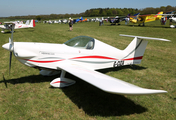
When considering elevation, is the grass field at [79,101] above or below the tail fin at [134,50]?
below

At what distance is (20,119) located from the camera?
306 cm

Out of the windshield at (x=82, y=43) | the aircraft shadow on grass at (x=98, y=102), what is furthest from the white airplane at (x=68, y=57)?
the aircraft shadow on grass at (x=98, y=102)

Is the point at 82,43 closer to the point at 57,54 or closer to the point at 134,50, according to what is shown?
the point at 57,54

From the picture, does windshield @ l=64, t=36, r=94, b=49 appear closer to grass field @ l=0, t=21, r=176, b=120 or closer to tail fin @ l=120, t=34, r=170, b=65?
grass field @ l=0, t=21, r=176, b=120

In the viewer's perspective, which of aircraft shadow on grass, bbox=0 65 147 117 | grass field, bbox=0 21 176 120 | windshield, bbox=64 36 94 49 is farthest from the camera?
windshield, bbox=64 36 94 49

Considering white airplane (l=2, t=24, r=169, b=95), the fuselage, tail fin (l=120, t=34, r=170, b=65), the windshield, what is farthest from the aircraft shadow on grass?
tail fin (l=120, t=34, r=170, b=65)

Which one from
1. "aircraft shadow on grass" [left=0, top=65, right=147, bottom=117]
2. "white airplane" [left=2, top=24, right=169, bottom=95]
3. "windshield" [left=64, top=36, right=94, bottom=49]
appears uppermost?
"windshield" [left=64, top=36, right=94, bottom=49]

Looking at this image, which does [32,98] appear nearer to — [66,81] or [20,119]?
[20,119]

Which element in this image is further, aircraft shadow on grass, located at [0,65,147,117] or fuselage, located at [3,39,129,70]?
fuselage, located at [3,39,129,70]

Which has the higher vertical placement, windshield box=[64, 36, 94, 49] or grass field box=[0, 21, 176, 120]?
windshield box=[64, 36, 94, 49]

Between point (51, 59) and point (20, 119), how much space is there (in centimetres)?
205

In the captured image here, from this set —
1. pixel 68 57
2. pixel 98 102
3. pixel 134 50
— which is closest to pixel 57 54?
pixel 68 57

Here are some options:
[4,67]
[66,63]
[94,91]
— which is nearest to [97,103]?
[94,91]

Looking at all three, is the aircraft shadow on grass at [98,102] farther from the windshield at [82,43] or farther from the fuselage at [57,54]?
the windshield at [82,43]
